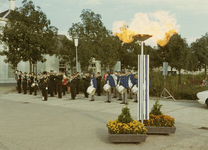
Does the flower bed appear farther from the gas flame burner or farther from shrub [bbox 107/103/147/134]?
the gas flame burner

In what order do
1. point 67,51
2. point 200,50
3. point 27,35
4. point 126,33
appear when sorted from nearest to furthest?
point 126,33 → point 27,35 → point 67,51 → point 200,50

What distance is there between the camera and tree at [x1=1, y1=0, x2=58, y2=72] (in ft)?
76.8

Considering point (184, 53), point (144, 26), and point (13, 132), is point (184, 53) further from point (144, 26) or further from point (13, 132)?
point (13, 132)

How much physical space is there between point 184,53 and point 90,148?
2115 centimetres

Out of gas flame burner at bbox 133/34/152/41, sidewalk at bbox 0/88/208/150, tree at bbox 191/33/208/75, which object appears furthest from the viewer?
tree at bbox 191/33/208/75

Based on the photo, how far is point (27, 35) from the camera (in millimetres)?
23312

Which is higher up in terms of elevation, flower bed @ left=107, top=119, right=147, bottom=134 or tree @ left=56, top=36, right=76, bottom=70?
tree @ left=56, top=36, right=76, bottom=70

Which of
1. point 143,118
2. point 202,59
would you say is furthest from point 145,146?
point 202,59

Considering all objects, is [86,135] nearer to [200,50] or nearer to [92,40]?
[92,40]

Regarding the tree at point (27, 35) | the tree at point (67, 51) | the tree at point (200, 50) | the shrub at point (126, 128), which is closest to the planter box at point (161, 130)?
the shrub at point (126, 128)

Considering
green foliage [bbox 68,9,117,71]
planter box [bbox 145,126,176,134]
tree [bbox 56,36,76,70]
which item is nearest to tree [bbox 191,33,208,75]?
green foliage [bbox 68,9,117,71]

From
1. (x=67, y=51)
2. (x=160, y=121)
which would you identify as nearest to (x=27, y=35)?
(x=67, y=51)

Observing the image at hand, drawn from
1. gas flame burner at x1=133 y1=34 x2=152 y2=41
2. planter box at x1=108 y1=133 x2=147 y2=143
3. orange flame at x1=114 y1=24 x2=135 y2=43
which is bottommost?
planter box at x1=108 y1=133 x2=147 y2=143

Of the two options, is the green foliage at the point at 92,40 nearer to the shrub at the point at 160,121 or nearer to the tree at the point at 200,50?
the tree at the point at 200,50
